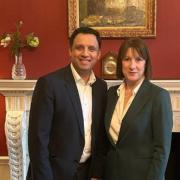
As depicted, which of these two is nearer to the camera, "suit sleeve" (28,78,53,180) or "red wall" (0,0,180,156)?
"suit sleeve" (28,78,53,180)

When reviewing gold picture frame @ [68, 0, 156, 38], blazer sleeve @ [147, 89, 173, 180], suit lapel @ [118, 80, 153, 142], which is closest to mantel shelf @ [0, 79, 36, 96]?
gold picture frame @ [68, 0, 156, 38]

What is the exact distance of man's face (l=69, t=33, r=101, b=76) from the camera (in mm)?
1758

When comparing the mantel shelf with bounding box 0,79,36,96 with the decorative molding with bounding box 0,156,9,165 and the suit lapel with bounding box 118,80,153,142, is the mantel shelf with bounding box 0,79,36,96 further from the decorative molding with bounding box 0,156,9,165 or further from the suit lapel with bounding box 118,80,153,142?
the suit lapel with bounding box 118,80,153,142

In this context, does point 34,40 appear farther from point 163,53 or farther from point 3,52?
point 163,53

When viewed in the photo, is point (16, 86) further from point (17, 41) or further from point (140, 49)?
point (140, 49)

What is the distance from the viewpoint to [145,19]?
301 cm

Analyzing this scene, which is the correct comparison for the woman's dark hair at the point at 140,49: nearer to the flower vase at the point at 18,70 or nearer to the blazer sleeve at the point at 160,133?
the blazer sleeve at the point at 160,133

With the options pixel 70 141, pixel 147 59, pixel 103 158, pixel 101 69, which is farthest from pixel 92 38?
pixel 101 69

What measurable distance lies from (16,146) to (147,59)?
1692 mm

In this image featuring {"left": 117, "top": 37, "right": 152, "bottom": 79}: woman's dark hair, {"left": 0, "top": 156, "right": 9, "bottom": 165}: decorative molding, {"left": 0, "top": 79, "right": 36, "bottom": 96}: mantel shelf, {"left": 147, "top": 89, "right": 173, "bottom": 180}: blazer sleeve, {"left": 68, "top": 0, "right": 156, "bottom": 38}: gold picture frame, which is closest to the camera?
{"left": 147, "top": 89, "right": 173, "bottom": 180}: blazer sleeve

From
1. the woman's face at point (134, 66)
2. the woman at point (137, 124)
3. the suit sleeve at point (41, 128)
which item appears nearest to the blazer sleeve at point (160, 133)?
the woman at point (137, 124)

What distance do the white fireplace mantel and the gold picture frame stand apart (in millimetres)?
526

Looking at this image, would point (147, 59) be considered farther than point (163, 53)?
No

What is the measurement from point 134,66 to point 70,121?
457 millimetres
